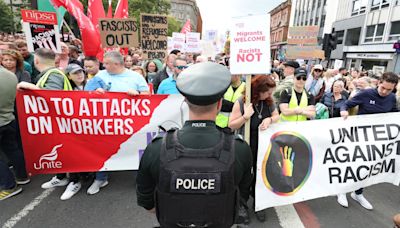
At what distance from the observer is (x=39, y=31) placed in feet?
15.9

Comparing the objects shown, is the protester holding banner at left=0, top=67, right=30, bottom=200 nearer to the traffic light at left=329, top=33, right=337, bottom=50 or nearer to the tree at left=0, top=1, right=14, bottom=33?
the traffic light at left=329, top=33, right=337, bottom=50

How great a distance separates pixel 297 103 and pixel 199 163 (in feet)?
8.35

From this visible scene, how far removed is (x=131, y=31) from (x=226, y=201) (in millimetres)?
5250

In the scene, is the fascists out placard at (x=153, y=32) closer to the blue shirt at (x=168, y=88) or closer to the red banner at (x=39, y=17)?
the red banner at (x=39, y=17)

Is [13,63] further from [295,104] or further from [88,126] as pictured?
[295,104]

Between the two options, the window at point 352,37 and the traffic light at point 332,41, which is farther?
the window at point 352,37

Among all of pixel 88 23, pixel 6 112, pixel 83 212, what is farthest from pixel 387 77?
pixel 88 23

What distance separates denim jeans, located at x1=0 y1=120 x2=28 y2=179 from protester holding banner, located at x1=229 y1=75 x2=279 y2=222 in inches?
117

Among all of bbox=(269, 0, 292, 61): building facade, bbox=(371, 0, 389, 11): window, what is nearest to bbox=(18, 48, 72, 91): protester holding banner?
bbox=(371, 0, 389, 11): window

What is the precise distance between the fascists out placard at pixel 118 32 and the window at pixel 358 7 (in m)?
31.4

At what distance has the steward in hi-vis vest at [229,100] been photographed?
374cm

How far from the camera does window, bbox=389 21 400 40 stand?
23.8 m

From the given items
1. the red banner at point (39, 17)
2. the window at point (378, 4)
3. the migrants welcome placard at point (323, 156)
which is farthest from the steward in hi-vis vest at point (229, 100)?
the window at point (378, 4)

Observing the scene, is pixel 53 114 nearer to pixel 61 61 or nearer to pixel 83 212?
pixel 83 212
